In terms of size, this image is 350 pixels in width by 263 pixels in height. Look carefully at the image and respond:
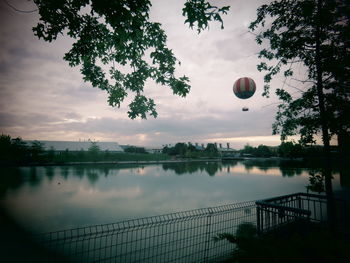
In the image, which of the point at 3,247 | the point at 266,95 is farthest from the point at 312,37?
the point at 3,247

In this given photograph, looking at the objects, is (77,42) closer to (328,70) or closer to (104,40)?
(104,40)

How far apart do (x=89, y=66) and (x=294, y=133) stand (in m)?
6.69

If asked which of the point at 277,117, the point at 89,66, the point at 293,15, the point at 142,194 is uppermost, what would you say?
the point at 293,15

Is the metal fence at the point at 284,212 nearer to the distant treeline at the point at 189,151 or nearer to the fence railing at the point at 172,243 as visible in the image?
the fence railing at the point at 172,243

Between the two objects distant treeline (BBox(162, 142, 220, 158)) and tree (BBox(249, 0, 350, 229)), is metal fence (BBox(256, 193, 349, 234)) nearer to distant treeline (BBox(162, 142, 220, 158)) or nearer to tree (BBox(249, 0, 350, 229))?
tree (BBox(249, 0, 350, 229))

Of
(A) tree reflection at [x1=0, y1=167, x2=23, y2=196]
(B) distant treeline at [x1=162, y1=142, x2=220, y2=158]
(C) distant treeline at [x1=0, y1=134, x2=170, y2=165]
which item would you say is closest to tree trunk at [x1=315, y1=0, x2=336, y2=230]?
(A) tree reflection at [x1=0, y1=167, x2=23, y2=196]

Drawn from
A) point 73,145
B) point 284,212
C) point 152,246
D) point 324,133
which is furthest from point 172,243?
point 73,145

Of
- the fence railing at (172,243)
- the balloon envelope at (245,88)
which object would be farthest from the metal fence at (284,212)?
the balloon envelope at (245,88)

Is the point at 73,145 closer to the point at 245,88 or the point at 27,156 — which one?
the point at 27,156

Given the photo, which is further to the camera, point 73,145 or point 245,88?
point 73,145

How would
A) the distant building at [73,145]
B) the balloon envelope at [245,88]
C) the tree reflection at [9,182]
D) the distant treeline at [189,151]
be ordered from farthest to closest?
1. the distant treeline at [189,151]
2. the distant building at [73,145]
3. the tree reflection at [9,182]
4. the balloon envelope at [245,88]

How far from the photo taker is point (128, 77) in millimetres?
5262

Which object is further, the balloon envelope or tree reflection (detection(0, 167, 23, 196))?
tree reflection (detection(0, 167, 23, 196))

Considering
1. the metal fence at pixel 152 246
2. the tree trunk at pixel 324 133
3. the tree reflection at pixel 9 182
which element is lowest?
the tree reflection at pixel 9 182
